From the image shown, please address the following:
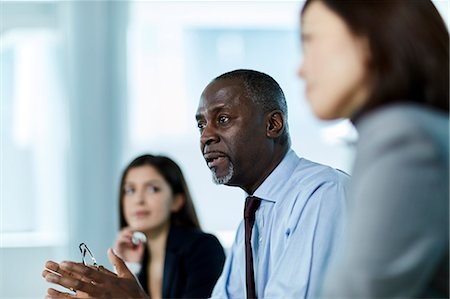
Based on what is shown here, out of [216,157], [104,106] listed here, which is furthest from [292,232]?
[104,106]

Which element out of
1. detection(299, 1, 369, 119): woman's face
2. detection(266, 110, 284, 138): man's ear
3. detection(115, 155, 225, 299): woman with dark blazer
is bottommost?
detection(115, 155, 225, 299): woman with dark blazer

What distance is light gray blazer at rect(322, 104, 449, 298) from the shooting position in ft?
3.07

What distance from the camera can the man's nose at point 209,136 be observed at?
1905 millimetres

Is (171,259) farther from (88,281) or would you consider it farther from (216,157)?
(88,281)

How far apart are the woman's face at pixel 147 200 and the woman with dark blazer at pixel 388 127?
1.85 m

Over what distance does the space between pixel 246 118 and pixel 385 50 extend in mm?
932

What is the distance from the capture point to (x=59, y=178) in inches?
155

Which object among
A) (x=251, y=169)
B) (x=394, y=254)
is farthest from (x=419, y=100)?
(x=251, y=169)

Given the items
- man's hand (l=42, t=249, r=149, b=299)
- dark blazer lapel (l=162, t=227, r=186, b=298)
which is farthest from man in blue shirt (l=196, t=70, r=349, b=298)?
dark blazer lapel (l=162, t=227, r=186, b=298)

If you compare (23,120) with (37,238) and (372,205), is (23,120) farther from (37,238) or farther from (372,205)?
(372,205)

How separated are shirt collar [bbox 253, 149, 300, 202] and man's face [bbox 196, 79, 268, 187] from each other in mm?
35

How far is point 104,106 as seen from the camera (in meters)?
3.92

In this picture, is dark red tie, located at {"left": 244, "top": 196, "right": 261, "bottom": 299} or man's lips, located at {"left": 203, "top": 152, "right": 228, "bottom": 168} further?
man's lips, located at {"left": 203, "top": 152, "right": 228, "bottom": 168}

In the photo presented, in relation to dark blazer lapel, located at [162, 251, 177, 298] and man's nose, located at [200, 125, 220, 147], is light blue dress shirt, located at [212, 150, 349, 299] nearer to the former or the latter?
man's nose, located at [200, 125, 220, 147]
